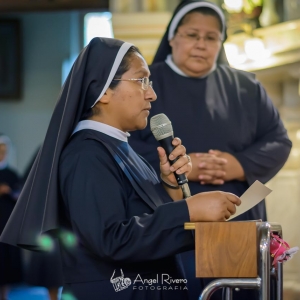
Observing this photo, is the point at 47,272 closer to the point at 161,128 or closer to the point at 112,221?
the point at 161,128

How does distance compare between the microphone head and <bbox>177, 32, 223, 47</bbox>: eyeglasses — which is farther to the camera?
<bbox>177, 32, 223, 47</bbox>: eyeglasses

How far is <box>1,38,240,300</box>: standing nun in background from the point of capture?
2.42m

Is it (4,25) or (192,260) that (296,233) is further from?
(4,25)

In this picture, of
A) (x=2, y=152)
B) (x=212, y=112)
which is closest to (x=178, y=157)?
→ (x=212, y=112)

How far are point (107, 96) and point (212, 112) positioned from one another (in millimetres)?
1389

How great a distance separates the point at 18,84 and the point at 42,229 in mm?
9510

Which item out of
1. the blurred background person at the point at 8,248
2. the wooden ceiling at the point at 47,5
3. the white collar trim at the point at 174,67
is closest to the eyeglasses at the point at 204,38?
the white collar trim at the point at 174,67

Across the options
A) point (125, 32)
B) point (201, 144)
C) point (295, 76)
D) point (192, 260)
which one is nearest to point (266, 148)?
point (201, 144)

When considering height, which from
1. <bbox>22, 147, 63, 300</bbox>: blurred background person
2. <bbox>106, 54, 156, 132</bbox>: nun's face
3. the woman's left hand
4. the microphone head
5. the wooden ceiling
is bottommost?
<bbox>22, 147, 63, 300</bbox>: blurred background person

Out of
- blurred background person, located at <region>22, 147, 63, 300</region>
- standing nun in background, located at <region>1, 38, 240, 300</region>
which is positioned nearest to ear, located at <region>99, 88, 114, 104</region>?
standing nun in background, located at <region>1, 38, 240, 300</region>

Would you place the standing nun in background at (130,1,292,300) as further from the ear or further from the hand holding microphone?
the ear

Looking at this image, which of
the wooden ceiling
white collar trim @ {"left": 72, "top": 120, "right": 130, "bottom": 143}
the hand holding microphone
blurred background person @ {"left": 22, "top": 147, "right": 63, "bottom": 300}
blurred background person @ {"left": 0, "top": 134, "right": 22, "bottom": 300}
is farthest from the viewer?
blurred background person @ {"left": 0, "top": 134, "right": 22, "bottom": 300}
